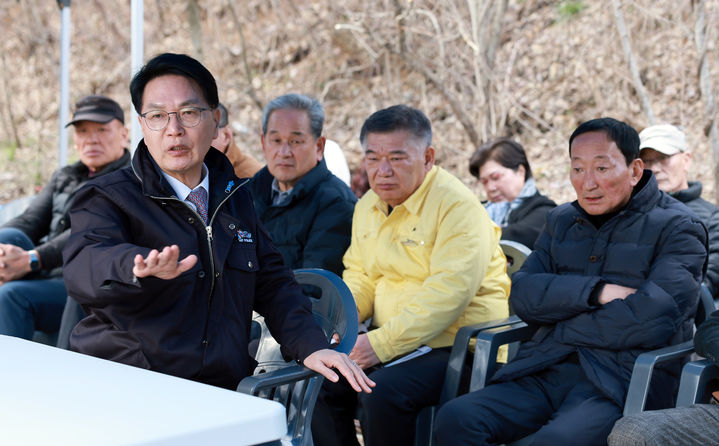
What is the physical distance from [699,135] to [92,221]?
683 centimetres

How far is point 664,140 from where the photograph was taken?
12.3ft

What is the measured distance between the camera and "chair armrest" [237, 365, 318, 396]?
188cm

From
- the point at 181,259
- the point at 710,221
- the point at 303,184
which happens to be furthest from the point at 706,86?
the point at 181,259

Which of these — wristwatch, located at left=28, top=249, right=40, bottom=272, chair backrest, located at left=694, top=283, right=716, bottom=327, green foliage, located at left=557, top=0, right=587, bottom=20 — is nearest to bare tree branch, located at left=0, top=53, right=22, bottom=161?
green foliage, located at left=557, top=0, right=587, bottom=20

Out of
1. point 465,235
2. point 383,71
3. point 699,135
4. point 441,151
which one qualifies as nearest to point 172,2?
point 383,71

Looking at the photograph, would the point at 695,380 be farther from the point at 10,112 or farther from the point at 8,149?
the point at 8,149

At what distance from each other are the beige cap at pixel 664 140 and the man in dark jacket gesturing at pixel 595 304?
1148mm

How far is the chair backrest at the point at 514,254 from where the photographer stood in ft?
11.2

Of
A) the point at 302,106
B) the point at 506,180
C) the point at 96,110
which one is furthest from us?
the point at 506,180

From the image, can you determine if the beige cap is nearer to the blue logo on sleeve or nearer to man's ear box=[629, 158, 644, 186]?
man's ear box=[629, 158, 644, 186]

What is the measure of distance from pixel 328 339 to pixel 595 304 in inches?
36.1

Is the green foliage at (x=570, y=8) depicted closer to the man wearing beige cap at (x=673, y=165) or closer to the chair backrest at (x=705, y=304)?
the man wearing beige cap at (x=673, y=165)

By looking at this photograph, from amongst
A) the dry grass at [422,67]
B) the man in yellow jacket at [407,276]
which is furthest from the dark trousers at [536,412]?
the dry grass at [422,67]

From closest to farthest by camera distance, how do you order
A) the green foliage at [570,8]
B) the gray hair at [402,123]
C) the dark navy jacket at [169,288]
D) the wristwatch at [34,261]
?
1. the dark navy jacket at [169,288]
2. the gray hair at [402,123]
3. the wristwatch at [34,261]
4. the green foliage at [570,8]
